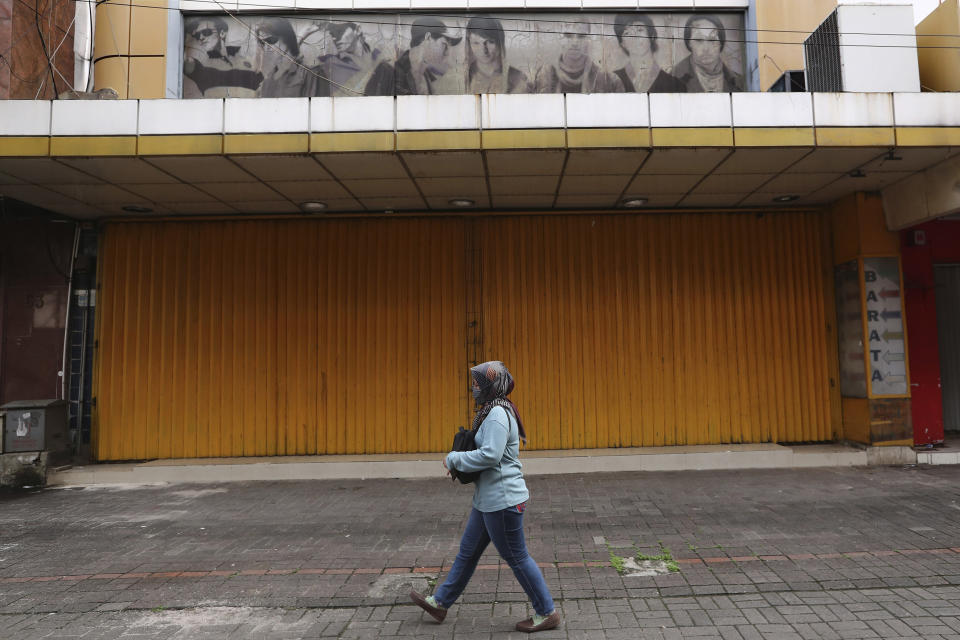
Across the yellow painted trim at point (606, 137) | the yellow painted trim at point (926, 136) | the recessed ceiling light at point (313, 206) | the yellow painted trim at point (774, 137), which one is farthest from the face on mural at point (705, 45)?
the recessed ceiling light at point (313, 206)

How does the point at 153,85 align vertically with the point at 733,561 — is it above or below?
above

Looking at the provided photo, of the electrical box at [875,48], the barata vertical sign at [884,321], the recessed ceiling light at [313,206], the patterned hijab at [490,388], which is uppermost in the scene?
the electrical box at [875,48]

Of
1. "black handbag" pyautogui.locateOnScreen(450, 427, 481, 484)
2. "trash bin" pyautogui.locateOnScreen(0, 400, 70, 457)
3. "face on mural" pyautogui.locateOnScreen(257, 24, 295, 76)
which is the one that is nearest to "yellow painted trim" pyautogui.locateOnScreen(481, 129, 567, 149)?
"black handbag" pyautogui.locateOnScreen(450, 427, 481, 484)

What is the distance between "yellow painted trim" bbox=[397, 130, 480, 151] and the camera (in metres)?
6.56

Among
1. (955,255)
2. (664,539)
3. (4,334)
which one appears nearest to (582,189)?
(664,539)

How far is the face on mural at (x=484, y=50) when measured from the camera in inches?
351

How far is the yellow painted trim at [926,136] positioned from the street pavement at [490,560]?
4122 mm

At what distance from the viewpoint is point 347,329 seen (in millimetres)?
8938

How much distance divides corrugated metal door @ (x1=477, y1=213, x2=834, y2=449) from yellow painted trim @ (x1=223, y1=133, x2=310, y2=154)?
3.34 metres

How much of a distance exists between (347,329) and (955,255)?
1009 centimetres

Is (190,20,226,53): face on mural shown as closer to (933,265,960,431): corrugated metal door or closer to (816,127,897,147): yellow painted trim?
(816,127,897,147): yellow painted trim

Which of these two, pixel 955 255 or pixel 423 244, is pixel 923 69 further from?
pixel 423 244

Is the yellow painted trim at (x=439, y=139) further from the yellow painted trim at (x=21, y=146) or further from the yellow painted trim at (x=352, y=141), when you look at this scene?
the yellow painted trim at (x=21, y=146)

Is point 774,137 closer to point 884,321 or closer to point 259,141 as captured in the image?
point 884,321
